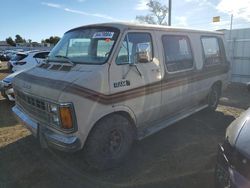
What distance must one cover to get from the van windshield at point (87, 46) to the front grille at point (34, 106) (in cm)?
80

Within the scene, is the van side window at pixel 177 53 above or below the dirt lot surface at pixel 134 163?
above

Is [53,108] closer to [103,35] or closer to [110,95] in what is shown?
[110,95]

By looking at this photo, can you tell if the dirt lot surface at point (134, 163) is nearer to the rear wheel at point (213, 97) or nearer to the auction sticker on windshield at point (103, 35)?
the rear wheel at point (213, 97)

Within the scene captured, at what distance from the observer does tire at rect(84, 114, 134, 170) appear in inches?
136

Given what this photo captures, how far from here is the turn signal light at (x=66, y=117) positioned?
309cm

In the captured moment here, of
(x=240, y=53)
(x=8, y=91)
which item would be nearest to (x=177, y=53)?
(x=8, y=91)

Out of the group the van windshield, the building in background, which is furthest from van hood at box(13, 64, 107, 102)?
the building in background

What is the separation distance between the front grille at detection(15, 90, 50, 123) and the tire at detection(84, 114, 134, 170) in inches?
28.6

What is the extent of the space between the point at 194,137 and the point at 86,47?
9.30 ft

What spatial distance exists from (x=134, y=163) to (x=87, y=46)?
2.10 m

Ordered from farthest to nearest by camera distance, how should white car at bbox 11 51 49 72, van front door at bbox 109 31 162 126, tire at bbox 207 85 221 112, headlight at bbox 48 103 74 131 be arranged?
white car at bbox 11 51 49 72
tire at bbox 207 85 221 112
van front door at bbox 109 31 162 126
headlight at bbox 48 103 74 131

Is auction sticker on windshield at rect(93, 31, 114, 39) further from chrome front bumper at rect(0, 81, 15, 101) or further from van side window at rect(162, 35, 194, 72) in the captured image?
chrome front bumper at rect(0, 81, 15, 101)

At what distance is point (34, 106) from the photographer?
372 centimetres

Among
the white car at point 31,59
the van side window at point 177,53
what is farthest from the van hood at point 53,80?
the white car at point 31,59
